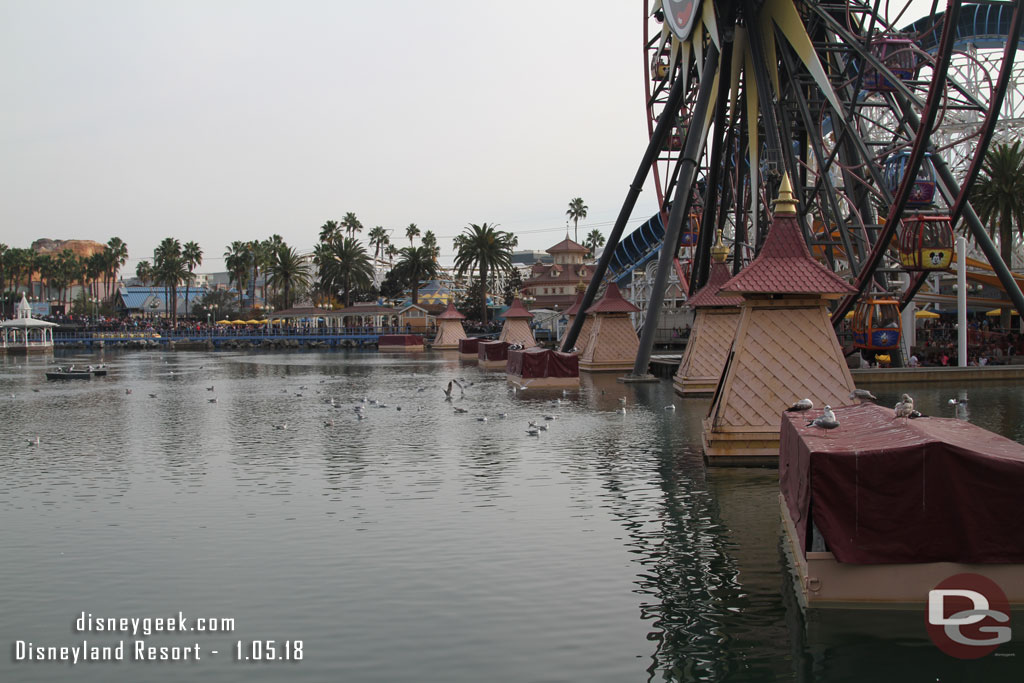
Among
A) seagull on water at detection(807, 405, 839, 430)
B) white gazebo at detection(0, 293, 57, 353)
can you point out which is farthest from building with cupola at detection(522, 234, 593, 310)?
seagull on water at detection(807, 405, 839, 430)

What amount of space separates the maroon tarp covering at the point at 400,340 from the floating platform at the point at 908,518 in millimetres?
96105

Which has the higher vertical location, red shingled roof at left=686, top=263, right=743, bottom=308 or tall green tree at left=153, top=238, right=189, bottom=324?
tall green tree at left=153, top=238, right=189, bottom=324

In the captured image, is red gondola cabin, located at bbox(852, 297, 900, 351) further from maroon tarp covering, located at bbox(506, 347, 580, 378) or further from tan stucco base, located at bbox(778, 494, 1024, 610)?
tan stucco base, located at bbox(778, 494, 1024, 610)

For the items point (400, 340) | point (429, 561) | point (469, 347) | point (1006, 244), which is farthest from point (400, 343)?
point (429, 561)

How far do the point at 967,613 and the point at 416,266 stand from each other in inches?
4739

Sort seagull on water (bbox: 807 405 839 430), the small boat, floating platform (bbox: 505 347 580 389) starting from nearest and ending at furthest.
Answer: seagull on water (bbox: 807 405 839 430)
floating platform (bbox: 505 347 580 389)
the small boat

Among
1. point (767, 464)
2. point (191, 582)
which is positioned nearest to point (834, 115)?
point (767, 464)

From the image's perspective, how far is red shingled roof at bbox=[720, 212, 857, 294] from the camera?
2023cm

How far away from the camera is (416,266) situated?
5074 inches

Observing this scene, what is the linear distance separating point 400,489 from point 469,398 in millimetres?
22482

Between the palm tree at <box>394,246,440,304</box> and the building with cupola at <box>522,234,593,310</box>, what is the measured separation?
14.1m

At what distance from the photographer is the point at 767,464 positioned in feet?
68.9

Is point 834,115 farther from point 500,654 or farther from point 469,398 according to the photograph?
point 500,654

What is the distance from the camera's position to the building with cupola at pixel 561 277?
130 meters
